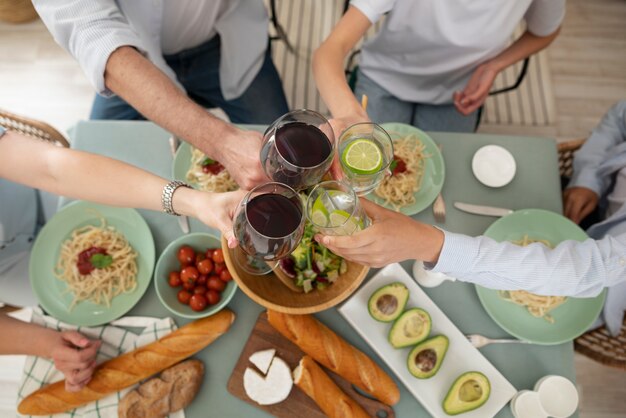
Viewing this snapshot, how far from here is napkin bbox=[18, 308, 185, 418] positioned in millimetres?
1430

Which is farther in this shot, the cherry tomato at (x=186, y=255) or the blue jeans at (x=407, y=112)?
the blue jeans at (x=407, y=112)

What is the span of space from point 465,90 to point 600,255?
0.90m

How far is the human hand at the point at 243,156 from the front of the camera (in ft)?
4.46

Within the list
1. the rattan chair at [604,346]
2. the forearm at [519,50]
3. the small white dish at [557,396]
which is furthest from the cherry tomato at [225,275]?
the forearm at [519,50]

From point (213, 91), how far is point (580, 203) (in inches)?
63.3

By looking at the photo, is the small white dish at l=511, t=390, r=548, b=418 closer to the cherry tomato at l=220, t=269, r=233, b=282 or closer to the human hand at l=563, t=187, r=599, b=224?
the human hand at l=563, t=187, r=599, b=224

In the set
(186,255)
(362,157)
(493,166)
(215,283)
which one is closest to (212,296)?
(215,283)

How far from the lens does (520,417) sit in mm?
1389

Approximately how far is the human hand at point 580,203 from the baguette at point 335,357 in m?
0.95

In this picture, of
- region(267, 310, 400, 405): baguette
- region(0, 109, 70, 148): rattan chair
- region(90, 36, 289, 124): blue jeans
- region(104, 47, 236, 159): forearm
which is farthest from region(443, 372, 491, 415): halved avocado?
region(0, 109, 70, 148): rattan chair

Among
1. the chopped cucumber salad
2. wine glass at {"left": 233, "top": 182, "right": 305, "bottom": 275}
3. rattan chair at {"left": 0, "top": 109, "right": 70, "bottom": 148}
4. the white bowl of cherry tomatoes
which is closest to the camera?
wine glass at {"left": 233, "top": 182, "right": 305, "bottom": 275}

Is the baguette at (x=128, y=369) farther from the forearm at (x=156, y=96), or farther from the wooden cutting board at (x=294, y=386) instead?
the forearm at (x=156, y=96)

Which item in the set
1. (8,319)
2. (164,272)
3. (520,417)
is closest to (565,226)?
(520,417)

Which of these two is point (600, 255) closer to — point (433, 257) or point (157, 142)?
point (433, 257)
